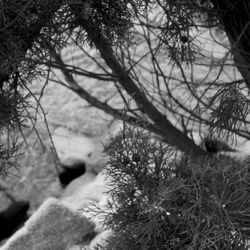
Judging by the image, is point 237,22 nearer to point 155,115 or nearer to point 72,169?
point 155,115

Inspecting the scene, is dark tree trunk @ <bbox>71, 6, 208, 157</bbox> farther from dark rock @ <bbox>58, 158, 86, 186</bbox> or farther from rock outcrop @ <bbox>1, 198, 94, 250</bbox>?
dark rock @ <bbox>58, 158, 86, 186</bbox>

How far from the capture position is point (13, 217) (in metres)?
4.36

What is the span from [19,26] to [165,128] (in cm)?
151

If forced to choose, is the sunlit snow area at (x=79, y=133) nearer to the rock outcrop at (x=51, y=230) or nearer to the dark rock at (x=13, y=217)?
the dark rock at (x=13, y=217)

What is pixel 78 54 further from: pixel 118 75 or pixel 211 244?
→ pixel 211 244

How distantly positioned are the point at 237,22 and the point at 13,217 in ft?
9.73

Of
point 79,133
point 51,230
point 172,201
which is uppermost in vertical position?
point 79,133

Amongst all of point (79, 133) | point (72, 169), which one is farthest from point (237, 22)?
point (79, 133)

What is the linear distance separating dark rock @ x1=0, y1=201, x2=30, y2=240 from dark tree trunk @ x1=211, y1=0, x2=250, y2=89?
9.40 feet

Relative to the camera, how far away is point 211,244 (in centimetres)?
117

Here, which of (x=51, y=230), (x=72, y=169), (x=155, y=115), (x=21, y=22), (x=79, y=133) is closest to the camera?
(x=21, y=22)

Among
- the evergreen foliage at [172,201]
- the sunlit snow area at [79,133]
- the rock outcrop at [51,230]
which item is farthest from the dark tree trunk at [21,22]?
the sunlit snow area at [79,133]

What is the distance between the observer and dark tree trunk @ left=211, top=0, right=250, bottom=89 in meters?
1.82

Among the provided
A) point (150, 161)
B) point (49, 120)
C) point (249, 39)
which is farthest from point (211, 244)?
point (49, 120)
